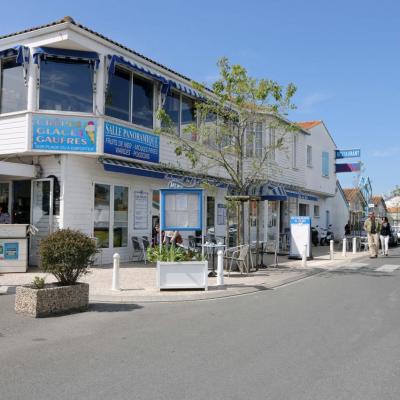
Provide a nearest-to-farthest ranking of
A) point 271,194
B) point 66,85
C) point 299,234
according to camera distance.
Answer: point 66,85
point 271,194
point 299,234

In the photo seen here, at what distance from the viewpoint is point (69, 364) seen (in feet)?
16.9

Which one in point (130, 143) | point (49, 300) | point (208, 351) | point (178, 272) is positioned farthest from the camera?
point (130, 143)

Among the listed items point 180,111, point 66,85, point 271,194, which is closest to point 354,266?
point 271,194

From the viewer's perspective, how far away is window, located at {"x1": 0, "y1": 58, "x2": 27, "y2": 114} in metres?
13.7

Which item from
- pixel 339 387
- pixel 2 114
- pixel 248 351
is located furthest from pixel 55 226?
pixel 339 387

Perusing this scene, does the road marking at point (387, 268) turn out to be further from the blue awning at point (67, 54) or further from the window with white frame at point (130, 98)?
the blue awning at point (67, 54)

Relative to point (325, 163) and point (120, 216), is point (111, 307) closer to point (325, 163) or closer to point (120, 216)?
point (120, 216)

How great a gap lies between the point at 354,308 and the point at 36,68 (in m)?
10.6

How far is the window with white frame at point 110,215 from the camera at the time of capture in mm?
14312

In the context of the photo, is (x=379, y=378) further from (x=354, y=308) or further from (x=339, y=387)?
(x=354, y=308)

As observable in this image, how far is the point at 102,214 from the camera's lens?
14.5 metres

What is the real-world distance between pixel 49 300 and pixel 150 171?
8.10m

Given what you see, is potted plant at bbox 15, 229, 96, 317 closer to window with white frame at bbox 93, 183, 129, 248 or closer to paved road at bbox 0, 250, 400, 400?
paved road at bbox 0, 250, 400, 400

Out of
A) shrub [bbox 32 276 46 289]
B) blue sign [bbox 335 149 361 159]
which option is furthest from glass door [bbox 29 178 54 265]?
blue sign [bbox 335 149 361 159]
